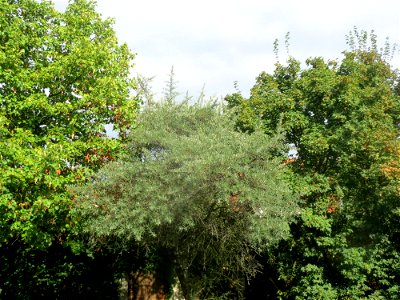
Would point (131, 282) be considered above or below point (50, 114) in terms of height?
below

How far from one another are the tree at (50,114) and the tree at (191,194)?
1214mm

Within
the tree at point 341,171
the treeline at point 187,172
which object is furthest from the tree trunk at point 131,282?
the tree at point 341,171

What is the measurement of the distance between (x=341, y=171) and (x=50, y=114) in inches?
452

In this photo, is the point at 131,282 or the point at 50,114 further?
the point at 131,282

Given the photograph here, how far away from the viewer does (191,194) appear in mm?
15266

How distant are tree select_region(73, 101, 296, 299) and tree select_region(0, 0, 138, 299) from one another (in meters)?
1.21

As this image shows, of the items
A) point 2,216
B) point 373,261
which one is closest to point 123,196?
point 2,216

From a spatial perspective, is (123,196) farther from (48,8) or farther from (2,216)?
(48,8)

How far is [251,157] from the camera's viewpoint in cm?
1584

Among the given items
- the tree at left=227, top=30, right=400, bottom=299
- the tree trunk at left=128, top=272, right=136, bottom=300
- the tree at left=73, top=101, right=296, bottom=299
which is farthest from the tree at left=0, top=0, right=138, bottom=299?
the tree at left=227, top=30, right=400, bottom=299

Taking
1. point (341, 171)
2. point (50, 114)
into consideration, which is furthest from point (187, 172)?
point (341, 171)

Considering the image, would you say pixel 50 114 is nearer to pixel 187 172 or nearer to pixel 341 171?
pixel 187 172

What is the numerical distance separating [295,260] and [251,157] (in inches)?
263

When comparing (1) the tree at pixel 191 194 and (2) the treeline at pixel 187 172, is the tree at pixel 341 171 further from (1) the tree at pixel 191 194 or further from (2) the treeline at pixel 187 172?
(1) the tree at pixel 191 194
